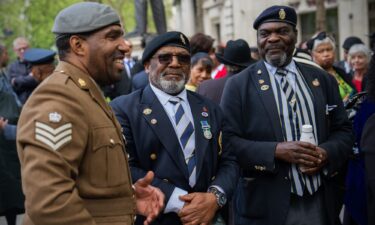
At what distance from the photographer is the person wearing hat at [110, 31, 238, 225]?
143 inches

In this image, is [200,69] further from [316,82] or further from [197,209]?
[197,209]

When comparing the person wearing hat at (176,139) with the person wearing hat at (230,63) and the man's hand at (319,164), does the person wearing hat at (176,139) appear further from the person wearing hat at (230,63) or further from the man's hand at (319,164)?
the person wearing hat at (230,63)

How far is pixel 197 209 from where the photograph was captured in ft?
11.7

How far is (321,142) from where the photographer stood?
4195 mm

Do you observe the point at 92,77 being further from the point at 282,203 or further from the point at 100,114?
the point at 282,203

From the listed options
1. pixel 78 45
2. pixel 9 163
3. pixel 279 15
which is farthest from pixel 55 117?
pixel 9 163

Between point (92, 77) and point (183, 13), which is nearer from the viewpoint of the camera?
point (92, 77)

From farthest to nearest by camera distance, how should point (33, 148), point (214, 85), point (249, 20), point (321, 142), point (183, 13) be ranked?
point (183, 13), point (249, 20), point (214, 85), point (321, 142), point (33, 148)

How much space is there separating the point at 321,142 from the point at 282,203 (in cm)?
51

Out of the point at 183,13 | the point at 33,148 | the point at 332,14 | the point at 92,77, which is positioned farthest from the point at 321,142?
the point at 183,13

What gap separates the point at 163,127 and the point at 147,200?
0.64 m

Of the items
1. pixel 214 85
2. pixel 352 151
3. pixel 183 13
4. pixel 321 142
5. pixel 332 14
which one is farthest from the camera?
pixel 183 13

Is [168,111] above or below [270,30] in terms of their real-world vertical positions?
below

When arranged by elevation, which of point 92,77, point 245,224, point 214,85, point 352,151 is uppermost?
point 92,77
